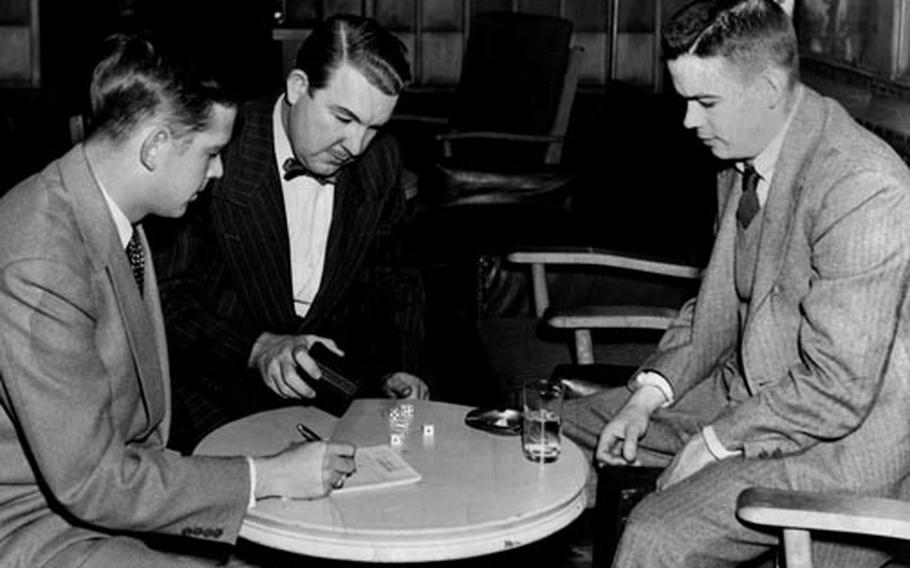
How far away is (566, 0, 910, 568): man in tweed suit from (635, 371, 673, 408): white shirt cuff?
0.14m

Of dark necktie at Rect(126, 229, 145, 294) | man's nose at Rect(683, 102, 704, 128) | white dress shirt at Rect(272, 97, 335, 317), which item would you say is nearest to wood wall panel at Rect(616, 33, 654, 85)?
white dress shirt at Rect(272, 97, 335, 317)

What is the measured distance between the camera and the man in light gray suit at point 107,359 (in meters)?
2.15

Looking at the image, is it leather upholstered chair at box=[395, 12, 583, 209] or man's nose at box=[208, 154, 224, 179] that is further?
leather upholstered chair at box=[395, 12, 583, 209]

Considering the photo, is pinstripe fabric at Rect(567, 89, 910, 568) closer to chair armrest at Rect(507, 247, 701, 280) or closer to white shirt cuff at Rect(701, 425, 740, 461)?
white shirt cuff at Rect(701, 425, 740, 461)

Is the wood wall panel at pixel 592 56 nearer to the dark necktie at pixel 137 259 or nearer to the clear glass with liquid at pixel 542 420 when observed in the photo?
the clear glass with liquid at pixel 542 420

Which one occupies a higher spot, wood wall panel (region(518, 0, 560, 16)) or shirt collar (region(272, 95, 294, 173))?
wood wall panel (region(518, 0, 560, 16))

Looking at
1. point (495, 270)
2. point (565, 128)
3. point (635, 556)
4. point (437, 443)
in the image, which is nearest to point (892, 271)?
point (635, 556)

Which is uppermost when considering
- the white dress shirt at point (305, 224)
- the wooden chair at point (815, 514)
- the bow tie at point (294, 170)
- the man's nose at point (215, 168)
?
the man's nose at point (215, 168)

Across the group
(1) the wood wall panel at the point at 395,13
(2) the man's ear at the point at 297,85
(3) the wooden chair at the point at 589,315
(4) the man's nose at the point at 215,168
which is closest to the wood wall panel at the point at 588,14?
(1) the wood wall panel at the point at 395,13

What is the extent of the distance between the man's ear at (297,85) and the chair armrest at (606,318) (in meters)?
0.89

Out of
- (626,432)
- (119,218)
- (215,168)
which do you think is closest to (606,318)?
(626,432)

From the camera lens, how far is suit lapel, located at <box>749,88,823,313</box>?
273cm

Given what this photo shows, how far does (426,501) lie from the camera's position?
2.46 meters

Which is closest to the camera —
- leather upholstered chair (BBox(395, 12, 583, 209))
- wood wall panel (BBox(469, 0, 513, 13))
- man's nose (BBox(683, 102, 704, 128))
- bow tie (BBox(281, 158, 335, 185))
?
man's nose (BBox(683, 102, 704, 128))
